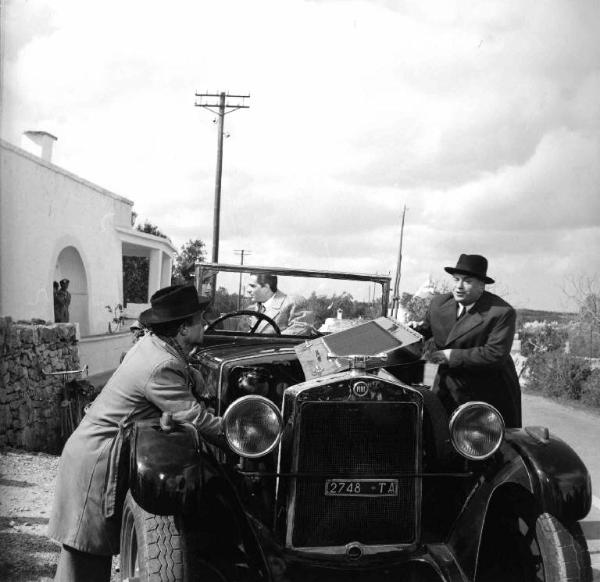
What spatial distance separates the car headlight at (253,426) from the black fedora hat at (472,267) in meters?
1.85

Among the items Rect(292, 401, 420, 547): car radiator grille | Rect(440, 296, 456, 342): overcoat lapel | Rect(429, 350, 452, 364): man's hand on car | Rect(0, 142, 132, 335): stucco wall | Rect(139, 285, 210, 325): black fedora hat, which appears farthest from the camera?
Rect(0, 142, 132, 335): stucco wall

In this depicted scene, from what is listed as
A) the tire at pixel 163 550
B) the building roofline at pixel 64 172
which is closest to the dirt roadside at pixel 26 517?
the tire at pixel 163 550

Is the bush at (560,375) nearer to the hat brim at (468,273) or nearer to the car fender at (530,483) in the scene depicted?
the hat brim at (468,273)

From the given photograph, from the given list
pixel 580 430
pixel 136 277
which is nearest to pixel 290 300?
pixel 580 430

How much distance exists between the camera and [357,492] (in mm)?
3053

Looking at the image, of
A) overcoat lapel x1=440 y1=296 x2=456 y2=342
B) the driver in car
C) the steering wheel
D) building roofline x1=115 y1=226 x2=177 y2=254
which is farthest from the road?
building roofline x1=115 y1=226 x2=177 y2=254

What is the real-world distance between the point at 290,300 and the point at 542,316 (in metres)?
23.0

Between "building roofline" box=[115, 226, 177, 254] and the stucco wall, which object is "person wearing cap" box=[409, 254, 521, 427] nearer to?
the stucco wall

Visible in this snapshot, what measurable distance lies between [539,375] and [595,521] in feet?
34.9

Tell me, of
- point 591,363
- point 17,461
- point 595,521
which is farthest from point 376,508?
point 591,363

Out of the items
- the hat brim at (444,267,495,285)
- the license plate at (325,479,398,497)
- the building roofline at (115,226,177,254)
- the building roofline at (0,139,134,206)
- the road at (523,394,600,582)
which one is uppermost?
the building roofline at (0,139,134,206)

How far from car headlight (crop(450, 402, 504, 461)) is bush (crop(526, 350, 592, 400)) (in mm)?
11587

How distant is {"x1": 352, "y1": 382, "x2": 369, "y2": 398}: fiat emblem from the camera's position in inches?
120

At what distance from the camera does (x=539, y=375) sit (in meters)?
15.4
